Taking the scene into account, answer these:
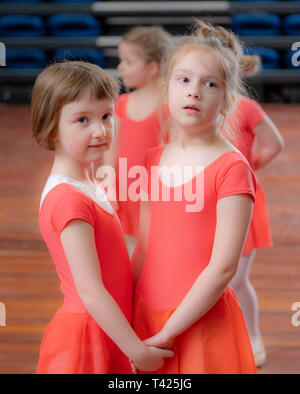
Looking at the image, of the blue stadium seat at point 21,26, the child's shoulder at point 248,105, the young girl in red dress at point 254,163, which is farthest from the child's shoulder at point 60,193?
the blue stadium seat at point 21,26

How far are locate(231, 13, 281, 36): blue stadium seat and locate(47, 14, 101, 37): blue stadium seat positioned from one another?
3.41 feet

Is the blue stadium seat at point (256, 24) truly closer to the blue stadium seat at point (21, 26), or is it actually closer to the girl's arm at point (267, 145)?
the blue stadium seat at point (21, 26)

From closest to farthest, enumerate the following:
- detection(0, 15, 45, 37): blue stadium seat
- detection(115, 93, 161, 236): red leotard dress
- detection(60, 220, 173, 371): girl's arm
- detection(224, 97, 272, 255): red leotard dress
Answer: detection(60, 220, 173, 371): girl's arm → detection(224, 97, 272, 255): red leotard dress → detection(115, 93, 161, 236): red leotard dress → detection(0, 15, 45, 37): blue stadium seat

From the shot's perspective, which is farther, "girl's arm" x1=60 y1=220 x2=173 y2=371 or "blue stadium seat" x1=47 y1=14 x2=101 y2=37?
"blue stadium seat" x1=47 y1=14 x2=101 y2=37

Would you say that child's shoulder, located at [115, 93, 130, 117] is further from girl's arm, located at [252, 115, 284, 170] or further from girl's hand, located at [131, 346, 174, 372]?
girl's hand, located at [131, 346, 174, 372]

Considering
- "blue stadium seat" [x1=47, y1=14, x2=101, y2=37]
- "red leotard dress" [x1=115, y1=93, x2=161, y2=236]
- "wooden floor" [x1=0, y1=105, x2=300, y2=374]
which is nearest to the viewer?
"red leotard dress" [x1=115, y1=93, x2=161, y2=236]

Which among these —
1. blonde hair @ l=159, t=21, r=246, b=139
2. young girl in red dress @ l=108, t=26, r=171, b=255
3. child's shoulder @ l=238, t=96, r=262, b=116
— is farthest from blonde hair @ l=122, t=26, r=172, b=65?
blonde hair @ l=159, t=21, r=246, b=139

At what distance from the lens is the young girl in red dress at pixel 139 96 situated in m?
1.26

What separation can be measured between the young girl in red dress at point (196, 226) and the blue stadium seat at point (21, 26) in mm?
3878

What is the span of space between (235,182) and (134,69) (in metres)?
0.75

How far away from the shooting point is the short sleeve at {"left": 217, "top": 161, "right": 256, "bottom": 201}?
2.19 ft

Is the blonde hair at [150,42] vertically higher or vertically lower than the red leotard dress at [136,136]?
higher

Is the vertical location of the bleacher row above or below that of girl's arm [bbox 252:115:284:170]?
above
